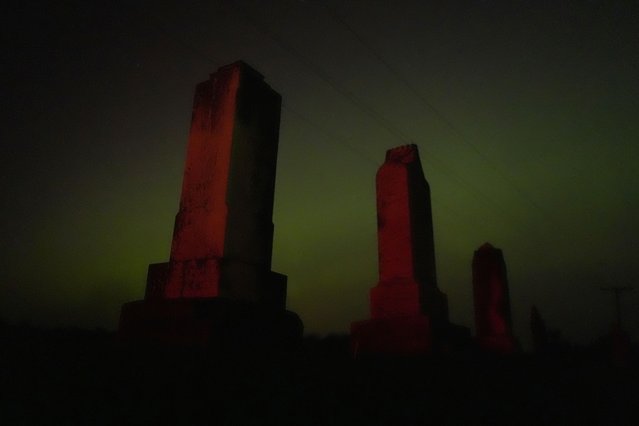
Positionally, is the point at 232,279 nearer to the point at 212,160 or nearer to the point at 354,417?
the point at 212,160

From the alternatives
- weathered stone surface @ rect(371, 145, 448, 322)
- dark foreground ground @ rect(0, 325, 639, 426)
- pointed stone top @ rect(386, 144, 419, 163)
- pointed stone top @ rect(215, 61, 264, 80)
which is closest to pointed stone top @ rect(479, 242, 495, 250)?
weathered stone surface @ rect(371, 145, 448, 322)

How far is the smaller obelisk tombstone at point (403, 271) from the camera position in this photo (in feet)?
23.2

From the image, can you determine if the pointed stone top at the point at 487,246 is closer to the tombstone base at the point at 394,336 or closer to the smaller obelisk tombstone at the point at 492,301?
the smaller obelisk tombstone at the point at 492,301

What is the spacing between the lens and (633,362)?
18.7m

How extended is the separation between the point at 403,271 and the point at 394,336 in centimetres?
120

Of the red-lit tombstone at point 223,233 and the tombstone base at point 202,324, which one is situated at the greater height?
the red-lit tombstone at point 223,233

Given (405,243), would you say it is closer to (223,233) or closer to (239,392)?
(223,233)

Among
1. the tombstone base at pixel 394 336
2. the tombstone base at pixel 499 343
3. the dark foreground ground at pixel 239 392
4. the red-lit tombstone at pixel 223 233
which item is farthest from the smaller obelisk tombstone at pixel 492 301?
the red-lit tombstone at pixel 223 233

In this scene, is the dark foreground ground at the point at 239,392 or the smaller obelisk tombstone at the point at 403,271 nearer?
the dark foreground ground at the point at 239,392

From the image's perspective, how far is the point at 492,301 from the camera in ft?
37.0

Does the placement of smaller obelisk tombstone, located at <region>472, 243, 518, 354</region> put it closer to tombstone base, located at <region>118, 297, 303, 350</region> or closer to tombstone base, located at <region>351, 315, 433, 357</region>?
tombstone base, located at <region>351, 315, 433, 357</region>

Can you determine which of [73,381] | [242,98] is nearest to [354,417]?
[73,381]

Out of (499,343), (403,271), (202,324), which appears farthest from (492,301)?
(202,324)

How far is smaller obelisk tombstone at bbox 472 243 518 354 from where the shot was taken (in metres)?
11.1
